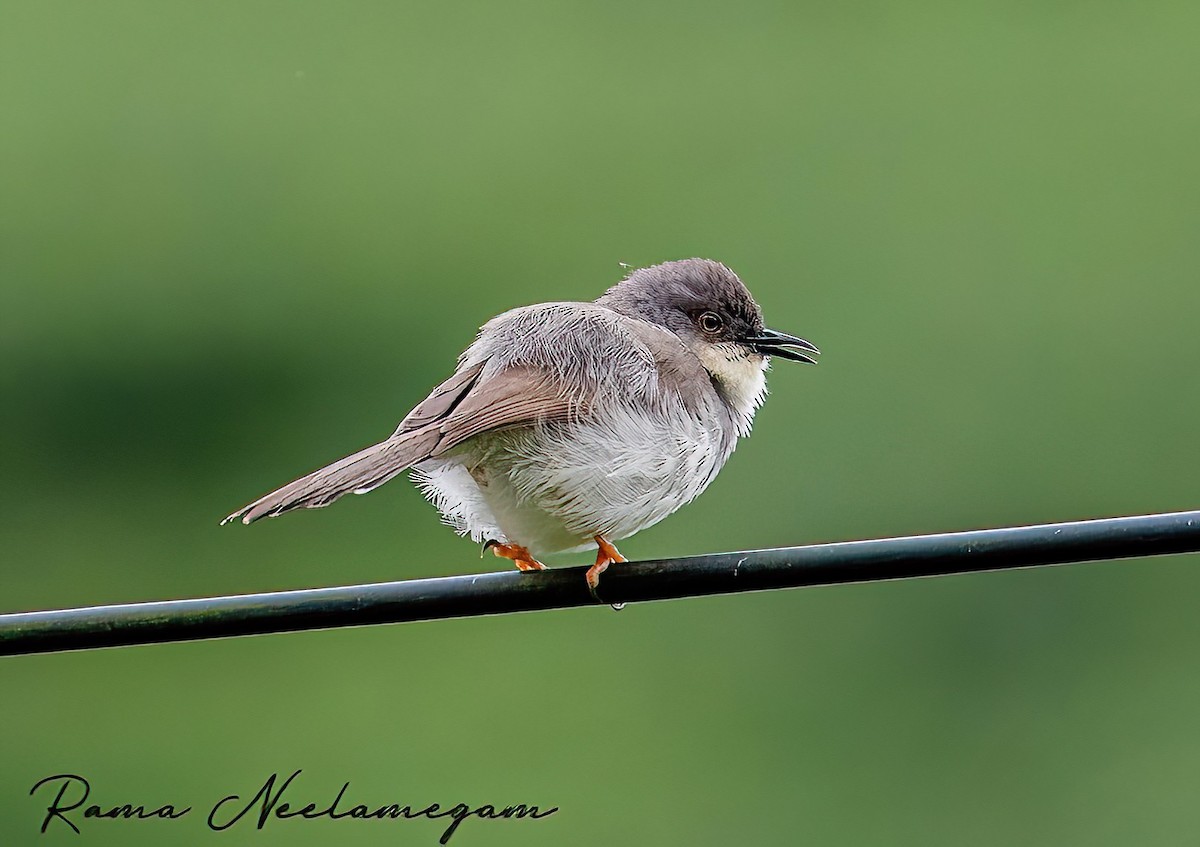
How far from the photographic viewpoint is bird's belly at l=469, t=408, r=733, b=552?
14.5 feet

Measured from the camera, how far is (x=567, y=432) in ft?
14.5

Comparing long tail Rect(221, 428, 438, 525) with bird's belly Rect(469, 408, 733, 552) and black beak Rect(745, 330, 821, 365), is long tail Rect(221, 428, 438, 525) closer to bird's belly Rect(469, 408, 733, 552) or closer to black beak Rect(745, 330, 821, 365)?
bird's belly Rect(469, 408, 733, 552)

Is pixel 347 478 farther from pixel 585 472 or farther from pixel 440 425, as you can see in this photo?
pixel 585 472

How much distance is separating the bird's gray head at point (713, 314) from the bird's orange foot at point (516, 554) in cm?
91

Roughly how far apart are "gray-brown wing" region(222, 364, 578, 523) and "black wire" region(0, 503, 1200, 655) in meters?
0.40

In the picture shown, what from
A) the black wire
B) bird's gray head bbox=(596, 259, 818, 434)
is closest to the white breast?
bird's gray head bbox=(596, 259, 818, 434)

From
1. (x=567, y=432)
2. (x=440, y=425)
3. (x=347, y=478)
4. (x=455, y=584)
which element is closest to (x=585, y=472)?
(x=567, y=432)

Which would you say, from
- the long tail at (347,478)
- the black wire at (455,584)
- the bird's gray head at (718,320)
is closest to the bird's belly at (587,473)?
the long tail at (347,478)

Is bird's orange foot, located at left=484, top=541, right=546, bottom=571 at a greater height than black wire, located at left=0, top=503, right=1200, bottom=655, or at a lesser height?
lesser

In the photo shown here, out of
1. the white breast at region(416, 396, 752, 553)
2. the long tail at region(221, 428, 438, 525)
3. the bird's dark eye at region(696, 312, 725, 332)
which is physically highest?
the long tail at region(221, 428, 438, 525)

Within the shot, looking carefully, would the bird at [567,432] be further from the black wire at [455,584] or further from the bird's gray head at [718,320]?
the black wire at [455,584]

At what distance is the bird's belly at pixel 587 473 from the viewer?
4422mm

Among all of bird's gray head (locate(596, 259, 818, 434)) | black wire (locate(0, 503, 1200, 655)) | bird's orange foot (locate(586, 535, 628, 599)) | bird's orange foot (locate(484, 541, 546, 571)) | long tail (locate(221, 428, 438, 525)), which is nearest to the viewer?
black wire (locate(0, 503, 1200, 655))

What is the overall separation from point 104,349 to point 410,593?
33.4ft
